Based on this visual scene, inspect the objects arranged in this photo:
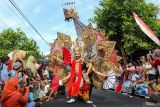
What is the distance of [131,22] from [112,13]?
8.61 feet

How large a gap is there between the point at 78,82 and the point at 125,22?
3167 cm

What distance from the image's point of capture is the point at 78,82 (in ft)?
55.7

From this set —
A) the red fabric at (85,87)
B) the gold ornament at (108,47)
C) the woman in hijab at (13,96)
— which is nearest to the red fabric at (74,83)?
the red fabric at (85,87)

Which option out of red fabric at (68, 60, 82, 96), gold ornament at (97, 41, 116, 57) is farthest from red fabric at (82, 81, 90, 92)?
gold ornament at (97, 41, 116, 57)

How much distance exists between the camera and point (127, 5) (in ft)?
Result: 162

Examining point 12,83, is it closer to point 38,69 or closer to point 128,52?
point 38,69

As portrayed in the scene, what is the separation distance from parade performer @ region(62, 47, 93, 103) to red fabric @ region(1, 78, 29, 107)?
8318 mm

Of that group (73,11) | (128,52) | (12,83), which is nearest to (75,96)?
(12,83)

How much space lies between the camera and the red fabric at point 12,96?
28.0ft

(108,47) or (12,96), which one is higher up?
(108,47)

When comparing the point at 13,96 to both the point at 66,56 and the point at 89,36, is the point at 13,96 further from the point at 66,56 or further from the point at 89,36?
the point at 89,36

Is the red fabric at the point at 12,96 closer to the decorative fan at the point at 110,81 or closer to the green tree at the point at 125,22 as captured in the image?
the decorative fan at the point at 110,81

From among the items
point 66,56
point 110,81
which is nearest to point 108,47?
point 110,81

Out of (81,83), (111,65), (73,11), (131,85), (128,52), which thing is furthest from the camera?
(73,11)
